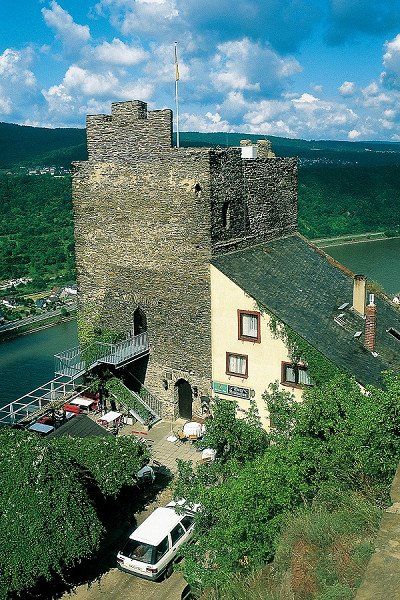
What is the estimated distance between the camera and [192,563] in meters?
10.9

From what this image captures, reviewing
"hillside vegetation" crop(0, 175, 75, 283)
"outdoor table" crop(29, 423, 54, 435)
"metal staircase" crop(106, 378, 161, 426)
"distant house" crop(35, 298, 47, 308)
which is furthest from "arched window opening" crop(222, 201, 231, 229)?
"hillside vegetation" crop(0, 175, 75, 283)

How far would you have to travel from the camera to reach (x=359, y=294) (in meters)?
20.2

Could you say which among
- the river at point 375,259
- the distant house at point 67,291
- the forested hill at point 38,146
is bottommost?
the distant house at point 67,291

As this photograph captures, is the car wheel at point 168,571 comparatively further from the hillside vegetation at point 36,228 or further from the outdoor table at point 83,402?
the hillside vegetation at point 36,228

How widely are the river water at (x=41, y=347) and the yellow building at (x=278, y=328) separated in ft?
65.9

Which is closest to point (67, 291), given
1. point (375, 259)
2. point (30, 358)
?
point (30, 358)

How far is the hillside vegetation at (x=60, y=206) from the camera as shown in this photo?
7719 cm

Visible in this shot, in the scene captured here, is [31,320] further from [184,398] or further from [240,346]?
[240,346]

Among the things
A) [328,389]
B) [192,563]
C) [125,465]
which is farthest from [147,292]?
[192,563]

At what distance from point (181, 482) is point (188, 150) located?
11.4 metres

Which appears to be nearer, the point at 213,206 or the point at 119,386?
the point at 213,206

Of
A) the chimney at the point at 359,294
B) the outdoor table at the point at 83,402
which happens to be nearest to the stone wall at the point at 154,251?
the outdoor table at the point at 83,402

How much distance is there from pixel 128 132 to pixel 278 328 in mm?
8778

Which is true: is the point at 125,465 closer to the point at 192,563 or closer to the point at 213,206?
the point at 192,563
